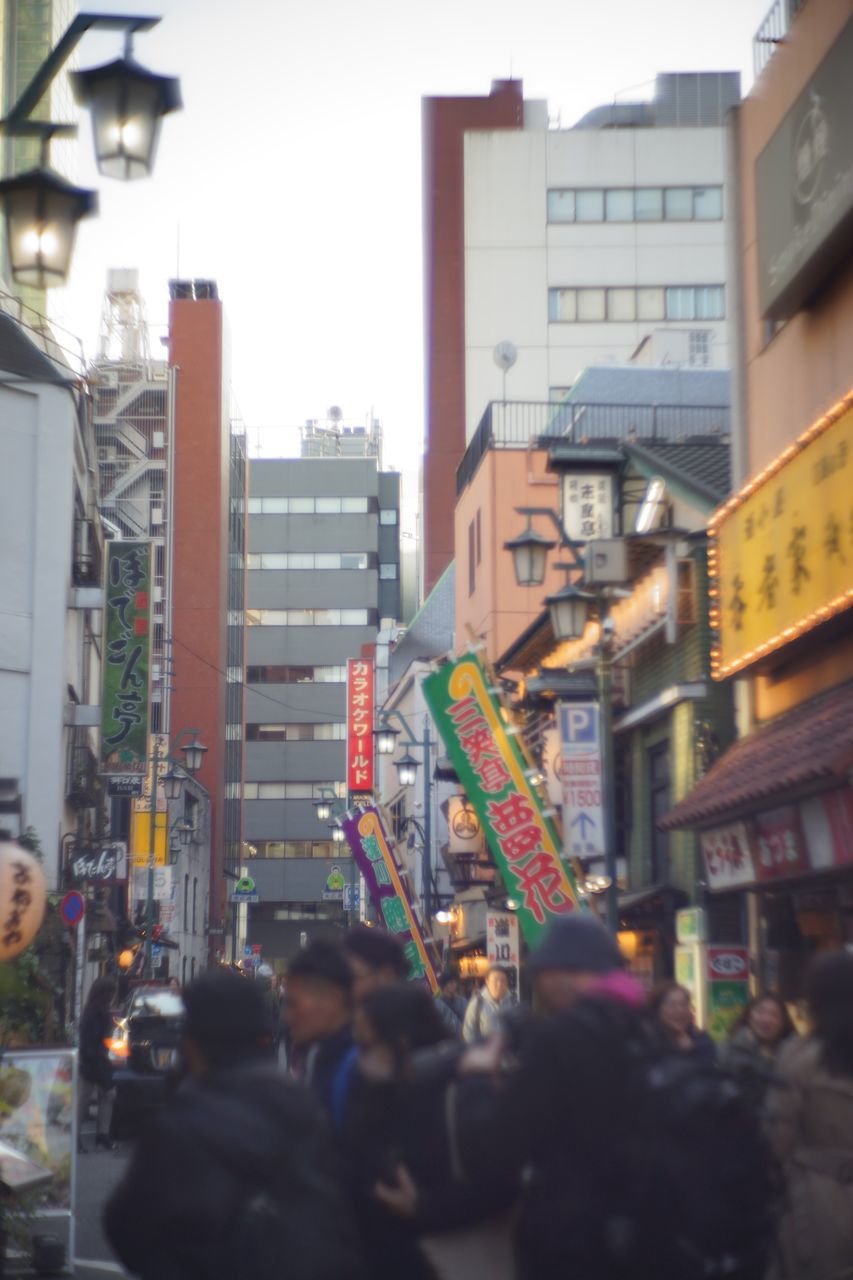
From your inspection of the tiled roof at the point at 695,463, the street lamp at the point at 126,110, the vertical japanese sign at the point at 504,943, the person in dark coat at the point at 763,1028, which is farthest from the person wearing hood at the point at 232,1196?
the vertical japanese sign at the point at 504,943

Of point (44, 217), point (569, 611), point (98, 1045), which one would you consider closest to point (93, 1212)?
point (98, 1045)

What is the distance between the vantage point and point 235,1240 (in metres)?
4.31

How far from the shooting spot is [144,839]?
4950 cm

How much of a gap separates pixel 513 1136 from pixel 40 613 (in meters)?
27.0

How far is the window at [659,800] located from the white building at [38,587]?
11.0 meters

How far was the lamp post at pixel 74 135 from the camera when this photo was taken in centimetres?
803

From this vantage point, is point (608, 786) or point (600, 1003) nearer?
point (600, 1003)

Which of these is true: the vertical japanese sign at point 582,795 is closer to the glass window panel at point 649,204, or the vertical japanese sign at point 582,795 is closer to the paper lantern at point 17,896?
the paper lantern at point 17,896

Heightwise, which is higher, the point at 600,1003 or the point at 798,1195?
the point at 600,1003

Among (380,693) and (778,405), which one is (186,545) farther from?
(778,405)

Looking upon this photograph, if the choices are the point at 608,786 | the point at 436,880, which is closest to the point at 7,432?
the point at 608,786

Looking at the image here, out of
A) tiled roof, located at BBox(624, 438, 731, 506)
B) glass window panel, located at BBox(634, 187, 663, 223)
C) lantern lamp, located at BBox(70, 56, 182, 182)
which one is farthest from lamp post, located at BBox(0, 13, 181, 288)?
glass window panel, located at BBox(634, 187, 663, 223)

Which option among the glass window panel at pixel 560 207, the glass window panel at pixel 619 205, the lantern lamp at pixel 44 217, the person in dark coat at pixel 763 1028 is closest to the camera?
the lantern lamp at pixel 44 217

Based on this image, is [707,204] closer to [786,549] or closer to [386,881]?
[386,881]
